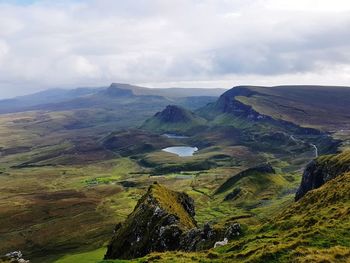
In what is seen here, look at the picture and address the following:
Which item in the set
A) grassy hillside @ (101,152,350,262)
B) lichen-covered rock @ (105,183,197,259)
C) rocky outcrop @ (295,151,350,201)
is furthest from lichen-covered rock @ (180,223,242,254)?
rocky outcrop @ (295,151,350,201)

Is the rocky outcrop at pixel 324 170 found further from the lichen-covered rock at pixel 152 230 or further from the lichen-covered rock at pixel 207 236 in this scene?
the lichen-covered rock at pixel 207 236

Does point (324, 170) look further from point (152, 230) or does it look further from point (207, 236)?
point (207, 236)

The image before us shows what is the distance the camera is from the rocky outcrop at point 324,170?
109444mm

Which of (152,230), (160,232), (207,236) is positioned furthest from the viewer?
(152,230)

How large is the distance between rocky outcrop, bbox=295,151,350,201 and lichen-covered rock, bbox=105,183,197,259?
4164 centimetres

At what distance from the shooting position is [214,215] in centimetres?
19975

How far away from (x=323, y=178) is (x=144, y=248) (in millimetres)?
63767

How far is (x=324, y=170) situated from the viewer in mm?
121438

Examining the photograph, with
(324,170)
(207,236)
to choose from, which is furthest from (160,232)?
(324,170)

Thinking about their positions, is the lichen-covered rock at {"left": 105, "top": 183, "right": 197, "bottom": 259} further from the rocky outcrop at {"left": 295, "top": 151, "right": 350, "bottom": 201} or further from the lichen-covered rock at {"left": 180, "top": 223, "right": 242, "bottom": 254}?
the rocky outcrop at {"left": 295, "top": 151, "right": 350, "bottom": 201}

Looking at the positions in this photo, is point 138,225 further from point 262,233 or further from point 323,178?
point 323,178

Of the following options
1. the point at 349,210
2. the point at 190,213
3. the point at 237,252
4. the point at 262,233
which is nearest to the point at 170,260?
the point at 237,252

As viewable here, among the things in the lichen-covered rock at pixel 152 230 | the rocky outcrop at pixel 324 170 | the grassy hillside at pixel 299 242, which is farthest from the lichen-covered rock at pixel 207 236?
the rocky outcrop at pixel 324 170

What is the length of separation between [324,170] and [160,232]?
2548 inches
